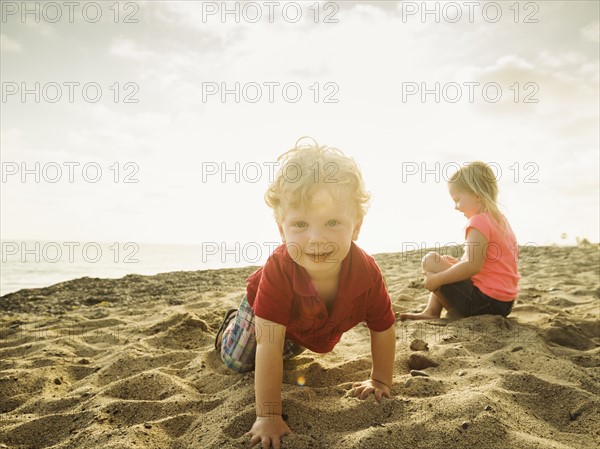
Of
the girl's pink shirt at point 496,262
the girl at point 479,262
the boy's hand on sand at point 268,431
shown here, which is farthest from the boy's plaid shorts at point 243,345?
the girl's pink shirt at point 496,262

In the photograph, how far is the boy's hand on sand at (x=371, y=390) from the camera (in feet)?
6.98

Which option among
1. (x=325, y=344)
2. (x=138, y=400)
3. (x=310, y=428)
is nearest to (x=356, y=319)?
(x=325, y=344)

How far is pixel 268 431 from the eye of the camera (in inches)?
69.8

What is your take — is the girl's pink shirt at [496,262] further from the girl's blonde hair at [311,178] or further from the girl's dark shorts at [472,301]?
the girl's blonde hair at [311,178]

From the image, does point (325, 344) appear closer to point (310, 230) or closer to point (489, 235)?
point (310, 230)

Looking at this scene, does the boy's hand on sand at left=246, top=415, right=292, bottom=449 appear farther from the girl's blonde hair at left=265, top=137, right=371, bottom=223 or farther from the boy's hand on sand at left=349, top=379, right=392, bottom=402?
the girl's blonde hair at left=265, top=137, right=371, bottom=223

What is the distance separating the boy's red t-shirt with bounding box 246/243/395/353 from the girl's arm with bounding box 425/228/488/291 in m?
1.60

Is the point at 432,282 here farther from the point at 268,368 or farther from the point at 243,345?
the point at 268,368

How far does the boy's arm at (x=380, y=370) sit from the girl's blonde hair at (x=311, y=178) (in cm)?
67

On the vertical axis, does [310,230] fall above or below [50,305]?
above

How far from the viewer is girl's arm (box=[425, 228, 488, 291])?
3.62 m

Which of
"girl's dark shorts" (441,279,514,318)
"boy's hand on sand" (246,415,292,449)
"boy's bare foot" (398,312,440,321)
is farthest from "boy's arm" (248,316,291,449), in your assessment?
"girl's dark shorts" (441,279,514,318)

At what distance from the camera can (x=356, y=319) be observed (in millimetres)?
2410

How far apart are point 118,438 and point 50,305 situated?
401 centimetres
